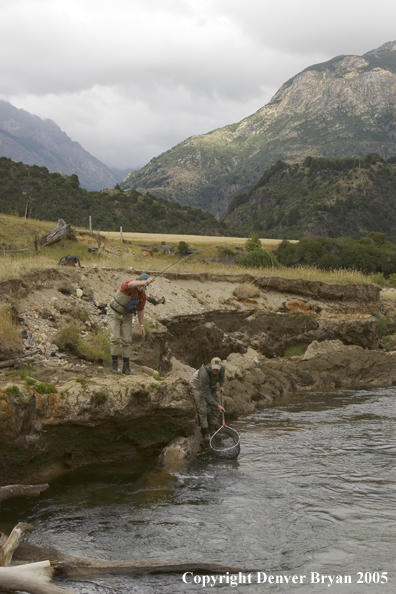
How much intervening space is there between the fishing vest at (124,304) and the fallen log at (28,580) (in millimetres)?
5642

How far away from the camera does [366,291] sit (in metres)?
26.9

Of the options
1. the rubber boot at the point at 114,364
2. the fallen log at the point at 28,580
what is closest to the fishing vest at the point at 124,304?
the rubber boot at the point at 114,364

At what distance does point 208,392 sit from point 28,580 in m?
6.42

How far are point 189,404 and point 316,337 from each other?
1291 centimetres

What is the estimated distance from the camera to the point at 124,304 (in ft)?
37.4

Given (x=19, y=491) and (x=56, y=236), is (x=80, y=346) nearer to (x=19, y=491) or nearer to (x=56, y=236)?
(x=19, y=491)

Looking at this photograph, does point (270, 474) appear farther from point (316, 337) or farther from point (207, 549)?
point (316, 337)

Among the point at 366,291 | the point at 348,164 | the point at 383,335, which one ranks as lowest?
the point at 383,335

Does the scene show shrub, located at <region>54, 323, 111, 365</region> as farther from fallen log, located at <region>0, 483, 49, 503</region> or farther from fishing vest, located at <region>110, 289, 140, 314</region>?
fallen log, located at <region>0, 483, 49, 503</region>

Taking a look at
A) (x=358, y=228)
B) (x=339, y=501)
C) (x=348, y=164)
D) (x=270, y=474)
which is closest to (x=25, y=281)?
(x=270, y=474)

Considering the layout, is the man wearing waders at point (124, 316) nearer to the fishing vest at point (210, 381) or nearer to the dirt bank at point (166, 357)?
the dirt bank at point (166, 357)

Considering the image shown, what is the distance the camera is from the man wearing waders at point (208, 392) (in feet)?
40.0

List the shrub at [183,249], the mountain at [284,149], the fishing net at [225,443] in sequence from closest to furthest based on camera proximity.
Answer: the fishing net at [225,443] < the shrub at [183,249] < the mountain at [284,149]

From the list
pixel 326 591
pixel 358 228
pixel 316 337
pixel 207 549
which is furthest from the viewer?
pixel 358 228
